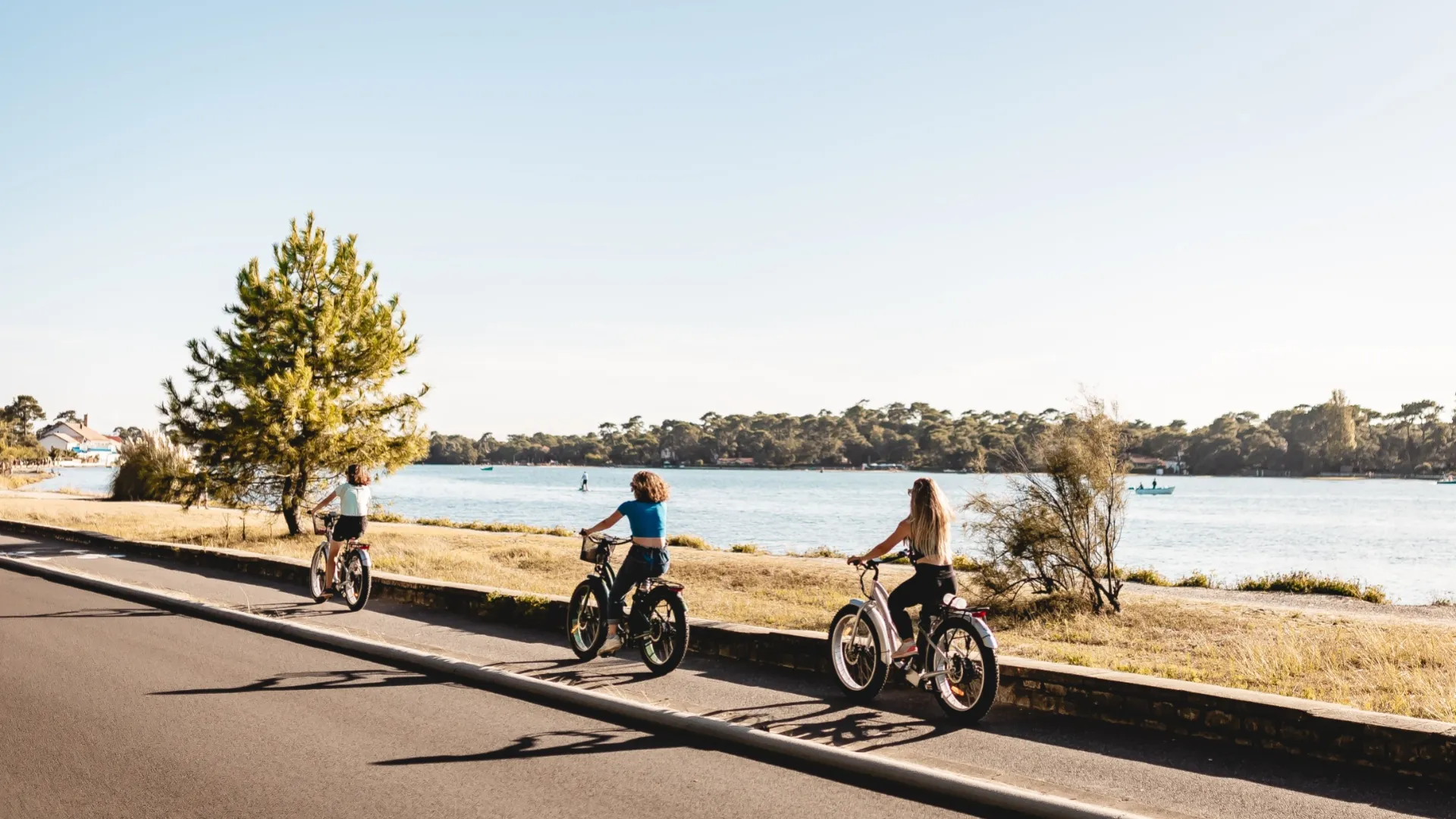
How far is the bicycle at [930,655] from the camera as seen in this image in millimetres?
7414

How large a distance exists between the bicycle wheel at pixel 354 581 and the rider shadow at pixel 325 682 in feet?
13.4

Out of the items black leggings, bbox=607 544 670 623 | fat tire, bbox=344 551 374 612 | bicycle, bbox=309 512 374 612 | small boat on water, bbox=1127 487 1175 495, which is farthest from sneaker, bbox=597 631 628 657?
small boat on water, bbox=1127 487 1175 495

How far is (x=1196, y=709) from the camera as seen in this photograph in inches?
269

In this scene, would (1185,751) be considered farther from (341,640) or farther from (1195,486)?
(1195,486)

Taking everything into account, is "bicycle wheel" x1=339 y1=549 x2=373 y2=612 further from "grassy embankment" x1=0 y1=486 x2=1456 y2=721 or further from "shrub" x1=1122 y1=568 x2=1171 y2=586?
"shrub" x1=1122 y1=568 x2=1171 y2=586

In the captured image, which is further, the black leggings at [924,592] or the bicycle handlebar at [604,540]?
the bicycle handlebar at [604,540]

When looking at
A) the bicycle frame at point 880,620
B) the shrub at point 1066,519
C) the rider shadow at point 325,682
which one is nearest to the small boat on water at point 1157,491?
the shrub at point 1066,519

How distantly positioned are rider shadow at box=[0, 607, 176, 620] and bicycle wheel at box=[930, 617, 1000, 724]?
1021 centimetres

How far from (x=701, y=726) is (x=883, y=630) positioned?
68.3 inches

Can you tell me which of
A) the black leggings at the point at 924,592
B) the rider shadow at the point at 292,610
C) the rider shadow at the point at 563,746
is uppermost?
the black leggings at the point at 924,592

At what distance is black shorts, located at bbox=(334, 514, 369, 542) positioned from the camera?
13.8 m

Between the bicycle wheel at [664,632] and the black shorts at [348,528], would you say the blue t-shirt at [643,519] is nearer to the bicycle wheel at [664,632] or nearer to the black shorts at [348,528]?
the bicycle wheel at [664,632]

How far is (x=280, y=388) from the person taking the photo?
26.5 metres

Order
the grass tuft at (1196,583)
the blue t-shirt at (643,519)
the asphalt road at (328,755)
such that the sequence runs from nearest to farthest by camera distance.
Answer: the asphalt road at (328,755)
the blue t-shirt at (643,519)
the grass tuft at (1196,583)
